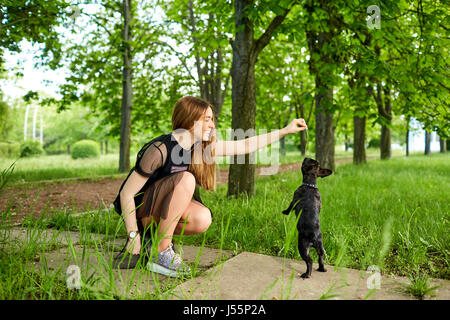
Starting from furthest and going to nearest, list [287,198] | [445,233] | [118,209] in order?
[287,198] < [445,233] < [118,209]

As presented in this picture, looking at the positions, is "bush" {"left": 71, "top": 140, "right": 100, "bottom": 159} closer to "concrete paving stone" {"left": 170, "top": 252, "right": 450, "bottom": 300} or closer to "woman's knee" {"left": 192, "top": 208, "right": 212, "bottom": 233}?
"woman's knee" {"left": 192, "top": 208, "right": 212, "bottom": 233}

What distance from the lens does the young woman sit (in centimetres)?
260

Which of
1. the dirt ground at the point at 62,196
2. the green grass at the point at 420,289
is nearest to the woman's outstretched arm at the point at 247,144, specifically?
the green grass at the point at 420,289

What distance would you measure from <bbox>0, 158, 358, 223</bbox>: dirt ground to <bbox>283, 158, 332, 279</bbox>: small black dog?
11.5 feet

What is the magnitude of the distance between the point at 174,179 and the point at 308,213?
41.1 inches

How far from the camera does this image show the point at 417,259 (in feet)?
9.06

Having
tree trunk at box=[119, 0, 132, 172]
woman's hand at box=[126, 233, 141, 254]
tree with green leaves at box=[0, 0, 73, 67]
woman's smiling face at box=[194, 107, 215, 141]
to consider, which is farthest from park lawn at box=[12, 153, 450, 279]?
tree trunk at box=[119, 0, 132, 172]

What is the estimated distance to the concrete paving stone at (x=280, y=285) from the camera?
2.04m

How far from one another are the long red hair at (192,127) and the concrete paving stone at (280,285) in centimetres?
77

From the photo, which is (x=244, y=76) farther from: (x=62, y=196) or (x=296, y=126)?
(x=62, y=196)
